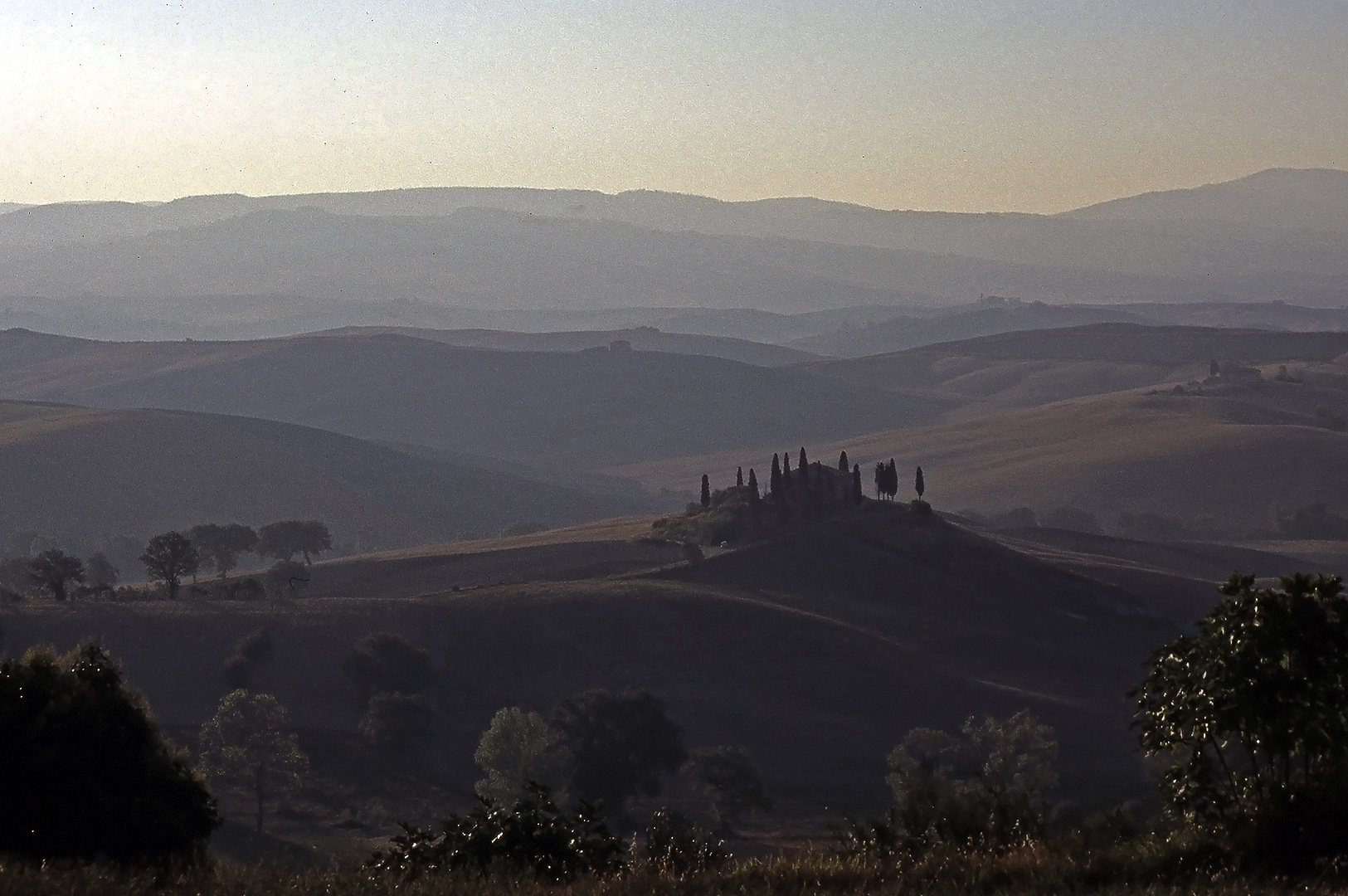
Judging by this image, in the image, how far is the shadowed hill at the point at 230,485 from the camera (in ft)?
482

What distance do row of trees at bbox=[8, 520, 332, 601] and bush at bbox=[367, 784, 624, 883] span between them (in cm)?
6583

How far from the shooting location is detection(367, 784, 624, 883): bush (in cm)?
1630

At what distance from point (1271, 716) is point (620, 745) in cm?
4164

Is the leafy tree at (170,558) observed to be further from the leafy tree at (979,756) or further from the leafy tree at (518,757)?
the leafy tree at (979,756)

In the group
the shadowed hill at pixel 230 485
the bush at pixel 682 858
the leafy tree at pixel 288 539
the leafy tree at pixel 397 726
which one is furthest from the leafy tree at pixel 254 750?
the shadowed hill at pixel 230 485

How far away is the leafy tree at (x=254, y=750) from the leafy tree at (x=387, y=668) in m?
7.69

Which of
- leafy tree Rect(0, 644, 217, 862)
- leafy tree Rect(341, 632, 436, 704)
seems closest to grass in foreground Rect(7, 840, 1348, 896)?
leafy tree Rect(0, 644, 217, 862)

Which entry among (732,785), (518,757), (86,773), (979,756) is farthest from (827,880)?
(979,756)

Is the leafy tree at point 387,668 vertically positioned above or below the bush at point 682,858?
below

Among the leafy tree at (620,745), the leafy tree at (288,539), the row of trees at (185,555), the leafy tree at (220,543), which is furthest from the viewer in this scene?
the leafy tree at (288,539)

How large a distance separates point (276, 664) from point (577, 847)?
5399cm

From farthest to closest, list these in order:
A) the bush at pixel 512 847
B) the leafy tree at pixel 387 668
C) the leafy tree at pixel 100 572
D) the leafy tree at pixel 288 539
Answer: the leafy tree at pixel 288 539
the leafy tree at pixel 100 572
the leafy tree at pixel 387 668
the bush at pixel 512 847

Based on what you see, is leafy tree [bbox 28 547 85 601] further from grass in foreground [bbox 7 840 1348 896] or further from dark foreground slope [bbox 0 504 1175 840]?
grass in foreground [bbox 7 840 1348 896]

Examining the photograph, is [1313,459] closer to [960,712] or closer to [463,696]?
[960,712]
